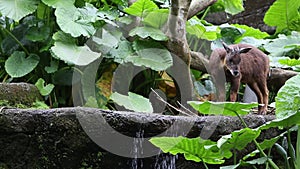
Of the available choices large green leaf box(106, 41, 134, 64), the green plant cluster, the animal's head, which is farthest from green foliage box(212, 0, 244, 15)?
the green plant cluster

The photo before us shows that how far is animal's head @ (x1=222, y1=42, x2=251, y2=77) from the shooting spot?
229 centimetres

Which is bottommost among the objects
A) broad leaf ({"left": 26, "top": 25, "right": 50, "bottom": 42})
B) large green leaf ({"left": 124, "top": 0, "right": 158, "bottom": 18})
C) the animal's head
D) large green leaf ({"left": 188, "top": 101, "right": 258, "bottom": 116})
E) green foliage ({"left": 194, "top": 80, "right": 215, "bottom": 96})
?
green foliage ({"left": 194, "top": 80, "right": 215, "bottom": 96})

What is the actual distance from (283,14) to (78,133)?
242cm

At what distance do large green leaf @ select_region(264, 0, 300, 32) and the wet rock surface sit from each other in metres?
1.97

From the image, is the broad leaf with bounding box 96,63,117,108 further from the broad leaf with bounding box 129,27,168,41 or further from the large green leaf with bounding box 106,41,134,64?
the broad leaf with bounding box 129,27,168,41

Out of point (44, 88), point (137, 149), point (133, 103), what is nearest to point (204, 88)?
point (133, 103)

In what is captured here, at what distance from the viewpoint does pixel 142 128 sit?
6.30 feet

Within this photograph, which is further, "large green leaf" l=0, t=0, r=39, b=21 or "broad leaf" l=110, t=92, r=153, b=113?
"large green leaf" l=0, t=0, r=39, b=21

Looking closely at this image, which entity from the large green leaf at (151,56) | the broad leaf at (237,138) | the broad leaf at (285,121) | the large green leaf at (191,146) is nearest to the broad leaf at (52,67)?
the large green leaf at (151,56)

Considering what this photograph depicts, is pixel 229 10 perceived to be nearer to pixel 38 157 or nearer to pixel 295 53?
pixel 295 53

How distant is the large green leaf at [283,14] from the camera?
3.66 m

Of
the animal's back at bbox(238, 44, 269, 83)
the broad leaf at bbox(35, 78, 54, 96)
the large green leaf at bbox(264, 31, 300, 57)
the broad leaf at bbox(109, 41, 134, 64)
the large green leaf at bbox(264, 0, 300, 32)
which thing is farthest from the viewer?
the large green leaf at bbox(264, 0, 300, 32)

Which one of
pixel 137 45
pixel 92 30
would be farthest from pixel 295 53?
pixel 92 30

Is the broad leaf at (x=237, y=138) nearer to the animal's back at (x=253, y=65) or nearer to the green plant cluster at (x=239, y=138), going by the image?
the green plant cluster at (x=239, y=138)
